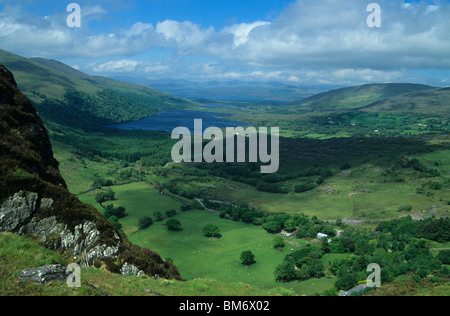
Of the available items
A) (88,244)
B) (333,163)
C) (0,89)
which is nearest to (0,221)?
(88,244)

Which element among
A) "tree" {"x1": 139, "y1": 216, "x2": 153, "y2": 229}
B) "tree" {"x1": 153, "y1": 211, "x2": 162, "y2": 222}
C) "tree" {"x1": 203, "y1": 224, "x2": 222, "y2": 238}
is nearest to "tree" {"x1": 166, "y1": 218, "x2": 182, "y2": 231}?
"tree" {"x1": 139, "y1": 216, "x2": 153, "y2": 229}

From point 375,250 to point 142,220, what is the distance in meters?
53.4

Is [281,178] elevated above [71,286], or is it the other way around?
[71,286]

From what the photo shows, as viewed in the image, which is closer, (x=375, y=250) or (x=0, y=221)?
(x=0, y=221)

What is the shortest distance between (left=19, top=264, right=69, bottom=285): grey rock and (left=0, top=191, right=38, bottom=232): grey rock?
7.35 metres

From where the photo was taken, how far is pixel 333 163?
159375 millimetres

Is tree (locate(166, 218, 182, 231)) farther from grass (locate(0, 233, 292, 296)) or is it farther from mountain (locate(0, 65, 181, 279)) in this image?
grass (locate(0, 233, 292, 296))

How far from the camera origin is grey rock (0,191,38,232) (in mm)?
A: 24531
